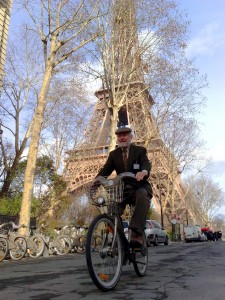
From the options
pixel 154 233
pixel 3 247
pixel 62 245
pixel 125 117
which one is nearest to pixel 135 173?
pixel 3 247

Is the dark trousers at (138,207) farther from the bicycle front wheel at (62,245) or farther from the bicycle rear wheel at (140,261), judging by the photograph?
the bicycle front wheel at (62,245)

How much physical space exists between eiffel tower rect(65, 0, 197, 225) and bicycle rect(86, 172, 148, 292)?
8.37 metres

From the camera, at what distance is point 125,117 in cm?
2728

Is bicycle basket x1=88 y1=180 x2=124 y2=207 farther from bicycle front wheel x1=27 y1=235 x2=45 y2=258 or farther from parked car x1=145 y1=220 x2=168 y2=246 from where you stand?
parked car x1=145 y1=220 x2=168 y2=246

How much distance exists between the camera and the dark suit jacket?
3.96 metres

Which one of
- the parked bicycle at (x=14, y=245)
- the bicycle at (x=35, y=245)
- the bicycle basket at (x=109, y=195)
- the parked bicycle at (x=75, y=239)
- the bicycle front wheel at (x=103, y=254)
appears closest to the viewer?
the bicycle front wheel at (x=103, y=254)

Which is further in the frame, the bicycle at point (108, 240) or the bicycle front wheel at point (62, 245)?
the bicycle front wheel at point (62, 245)

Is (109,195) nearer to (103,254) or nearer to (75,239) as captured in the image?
(103,254)

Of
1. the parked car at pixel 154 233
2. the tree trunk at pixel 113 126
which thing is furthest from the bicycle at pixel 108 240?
the parked car at pixel 154 233

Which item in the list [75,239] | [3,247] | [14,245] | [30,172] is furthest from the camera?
[75,239]

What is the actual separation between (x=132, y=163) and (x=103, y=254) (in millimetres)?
1147

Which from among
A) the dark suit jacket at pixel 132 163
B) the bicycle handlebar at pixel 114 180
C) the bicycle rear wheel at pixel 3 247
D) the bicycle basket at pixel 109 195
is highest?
the dark suit jacket at pixel 132 163

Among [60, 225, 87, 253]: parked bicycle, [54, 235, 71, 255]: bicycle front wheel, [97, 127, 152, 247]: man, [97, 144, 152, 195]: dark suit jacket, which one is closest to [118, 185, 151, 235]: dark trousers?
[97, 127, 152, 247]: man

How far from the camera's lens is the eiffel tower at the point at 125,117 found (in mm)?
19391
